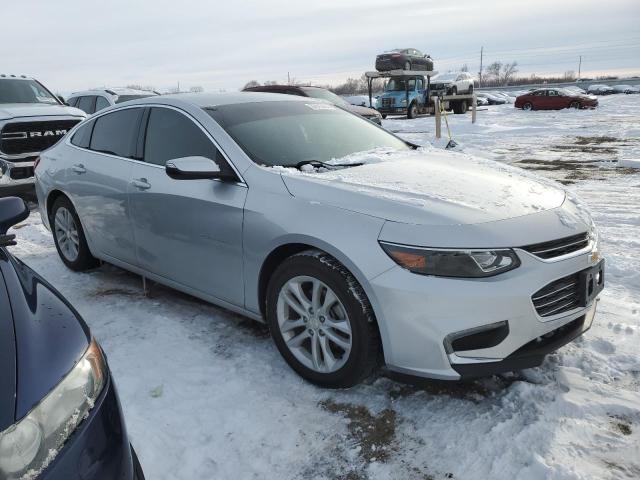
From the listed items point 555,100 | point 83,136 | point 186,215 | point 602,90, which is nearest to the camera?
point 186,215

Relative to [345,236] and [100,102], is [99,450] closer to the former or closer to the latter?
[345,236]

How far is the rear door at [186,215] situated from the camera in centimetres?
331

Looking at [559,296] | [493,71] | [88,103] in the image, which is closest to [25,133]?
[88,103]

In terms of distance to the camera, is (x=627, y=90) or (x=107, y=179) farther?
(x=627, y=90)

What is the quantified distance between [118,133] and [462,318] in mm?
3193

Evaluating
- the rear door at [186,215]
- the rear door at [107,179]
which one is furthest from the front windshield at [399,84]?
the rear door at [186,215]

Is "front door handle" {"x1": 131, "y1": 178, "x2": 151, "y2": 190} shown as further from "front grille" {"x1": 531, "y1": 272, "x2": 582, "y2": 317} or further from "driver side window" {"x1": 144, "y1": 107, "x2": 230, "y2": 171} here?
"front grille" {"x1": 531, "y1": 272, "x2": 582, "y2": 317}

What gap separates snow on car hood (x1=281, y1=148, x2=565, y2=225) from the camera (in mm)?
2664

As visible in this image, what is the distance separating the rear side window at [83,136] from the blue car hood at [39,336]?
9.56ft

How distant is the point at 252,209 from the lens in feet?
10.3

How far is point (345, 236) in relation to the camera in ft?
8.86

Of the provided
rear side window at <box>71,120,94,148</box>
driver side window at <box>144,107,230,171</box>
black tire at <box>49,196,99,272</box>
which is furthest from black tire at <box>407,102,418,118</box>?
driver side window at <box>144,107,230,171</box>

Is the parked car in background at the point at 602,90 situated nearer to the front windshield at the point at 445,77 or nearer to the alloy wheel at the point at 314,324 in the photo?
the front windshield at the point at 445,77

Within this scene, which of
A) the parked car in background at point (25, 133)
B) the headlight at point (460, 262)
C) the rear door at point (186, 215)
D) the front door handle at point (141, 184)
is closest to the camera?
the headlight at point (460, 262)
